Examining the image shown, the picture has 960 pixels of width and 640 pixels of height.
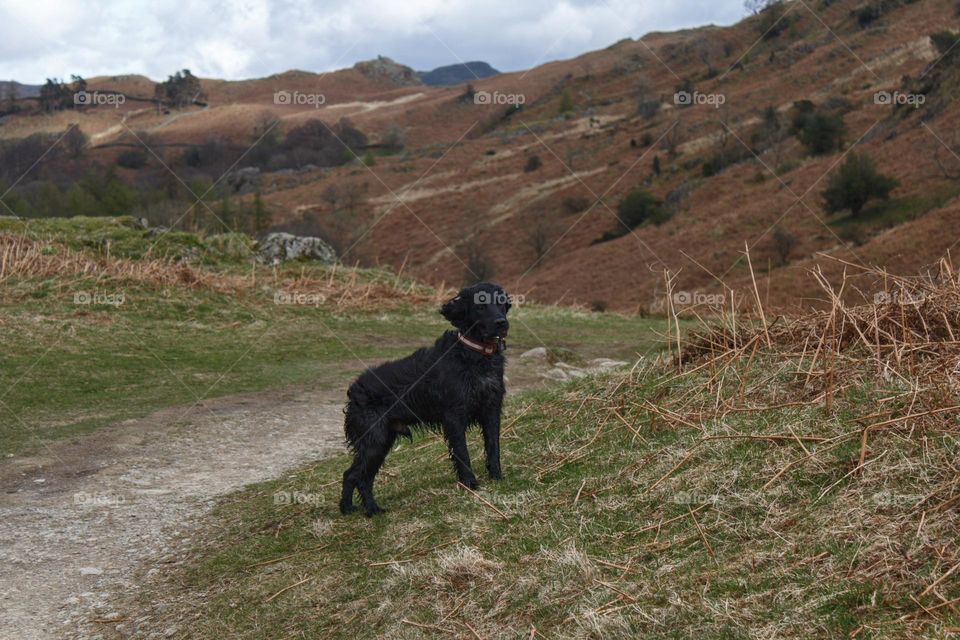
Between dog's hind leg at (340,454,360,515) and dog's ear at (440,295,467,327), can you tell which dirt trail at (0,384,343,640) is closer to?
dog's hind leg at (340,454,360,515)

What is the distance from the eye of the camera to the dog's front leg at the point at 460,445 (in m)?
6.30

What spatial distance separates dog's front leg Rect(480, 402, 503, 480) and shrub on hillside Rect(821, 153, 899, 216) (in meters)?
45.4

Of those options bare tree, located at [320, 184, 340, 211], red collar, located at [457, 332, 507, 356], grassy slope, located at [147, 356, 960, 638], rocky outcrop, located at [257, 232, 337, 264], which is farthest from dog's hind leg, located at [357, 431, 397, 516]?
bare tree, located at [320, 184, 340, 211]

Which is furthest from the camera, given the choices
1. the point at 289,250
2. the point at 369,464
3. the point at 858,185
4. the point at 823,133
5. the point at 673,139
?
the point at 673,139

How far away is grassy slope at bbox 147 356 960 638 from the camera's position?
12.3 ft

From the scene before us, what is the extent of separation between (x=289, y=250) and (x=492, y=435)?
62.0 ft

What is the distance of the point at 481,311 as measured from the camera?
6.31m

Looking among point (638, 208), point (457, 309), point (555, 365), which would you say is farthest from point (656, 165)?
point (457, 309)

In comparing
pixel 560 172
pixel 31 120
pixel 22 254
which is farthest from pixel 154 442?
pixel 31 120

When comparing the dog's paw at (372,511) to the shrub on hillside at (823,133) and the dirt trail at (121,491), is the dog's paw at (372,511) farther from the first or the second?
the shrub on hillside at (823,133)

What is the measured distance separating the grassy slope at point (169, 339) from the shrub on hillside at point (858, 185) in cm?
Answer: 2980

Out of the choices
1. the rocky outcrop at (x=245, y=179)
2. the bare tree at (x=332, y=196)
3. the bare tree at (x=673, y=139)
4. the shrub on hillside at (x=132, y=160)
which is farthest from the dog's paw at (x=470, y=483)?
the shrub on hillside at (x=132, y=160)

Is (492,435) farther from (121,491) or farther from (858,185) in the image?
(858,185)

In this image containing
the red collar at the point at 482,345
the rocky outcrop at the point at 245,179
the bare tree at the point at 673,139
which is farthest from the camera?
the rocky outcrop at the point at 245,179
